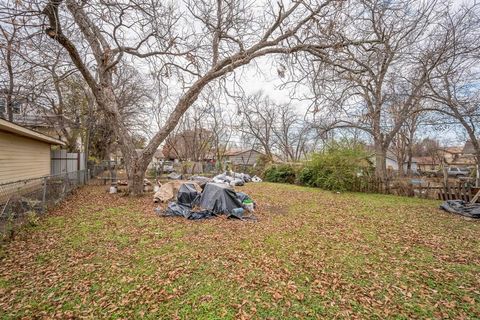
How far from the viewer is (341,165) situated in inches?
483

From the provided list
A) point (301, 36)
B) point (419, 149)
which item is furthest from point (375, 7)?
point (419, 149)

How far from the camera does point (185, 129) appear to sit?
25.9 meters

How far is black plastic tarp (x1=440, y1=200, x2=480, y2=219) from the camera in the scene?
6789 mm

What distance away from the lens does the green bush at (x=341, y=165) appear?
12062 mm

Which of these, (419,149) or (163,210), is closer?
(163,210)

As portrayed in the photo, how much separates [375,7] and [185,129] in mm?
22418

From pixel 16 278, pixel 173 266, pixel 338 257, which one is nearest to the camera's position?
A: pixel 16 278

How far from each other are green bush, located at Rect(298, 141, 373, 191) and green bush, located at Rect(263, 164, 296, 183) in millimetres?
2758

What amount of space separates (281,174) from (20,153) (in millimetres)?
14448

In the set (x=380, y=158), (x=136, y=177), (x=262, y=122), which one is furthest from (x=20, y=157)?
(x=262, y=122)

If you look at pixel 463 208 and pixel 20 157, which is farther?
pixel 20 157

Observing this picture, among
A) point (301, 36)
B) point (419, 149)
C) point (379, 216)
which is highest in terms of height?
point (301, 36)

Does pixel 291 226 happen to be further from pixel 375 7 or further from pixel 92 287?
pixel 375 7

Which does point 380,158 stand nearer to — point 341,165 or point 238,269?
point 341,165
